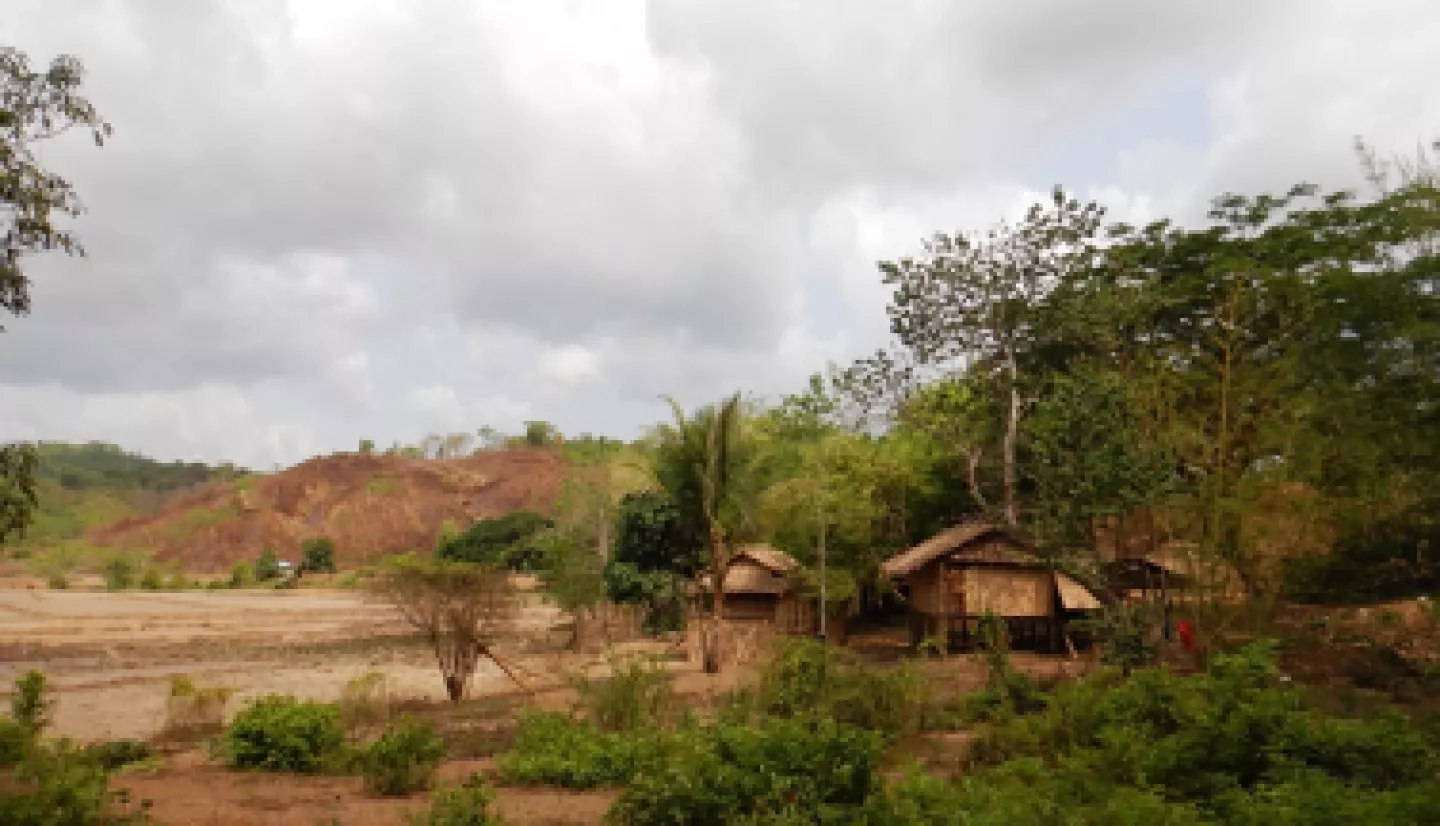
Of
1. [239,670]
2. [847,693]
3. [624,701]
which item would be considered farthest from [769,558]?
[239,670]

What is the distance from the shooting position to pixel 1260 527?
11.7m

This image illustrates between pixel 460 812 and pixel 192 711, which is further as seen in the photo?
pixel 192 711

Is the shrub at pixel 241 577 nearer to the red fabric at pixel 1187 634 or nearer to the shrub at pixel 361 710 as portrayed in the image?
the shrub at pixel 361 710

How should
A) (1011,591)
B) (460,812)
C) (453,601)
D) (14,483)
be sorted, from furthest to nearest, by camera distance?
1. (1011,591)
2. (453,601)
3. (14,483)
4. (460,812)

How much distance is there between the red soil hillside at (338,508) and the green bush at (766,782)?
76261 mm

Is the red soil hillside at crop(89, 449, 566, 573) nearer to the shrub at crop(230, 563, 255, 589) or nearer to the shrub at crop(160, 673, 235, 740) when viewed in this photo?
the shrub at crop(230, 563, 255, 589)

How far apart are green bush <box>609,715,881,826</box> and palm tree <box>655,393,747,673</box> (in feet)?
40.7

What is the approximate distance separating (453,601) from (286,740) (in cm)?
538

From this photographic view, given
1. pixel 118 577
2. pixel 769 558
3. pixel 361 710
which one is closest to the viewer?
pixel 361 710

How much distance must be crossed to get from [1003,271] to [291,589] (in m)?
Answer: 56.5

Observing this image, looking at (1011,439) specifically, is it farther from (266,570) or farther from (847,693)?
(266,570)

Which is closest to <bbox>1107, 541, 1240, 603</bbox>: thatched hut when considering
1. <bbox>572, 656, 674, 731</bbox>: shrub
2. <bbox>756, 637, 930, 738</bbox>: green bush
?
<bbox>756, 637, 930, 738</bbox>: green bush

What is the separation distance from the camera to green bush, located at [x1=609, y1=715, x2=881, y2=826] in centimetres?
558

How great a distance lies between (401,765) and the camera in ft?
25.9
